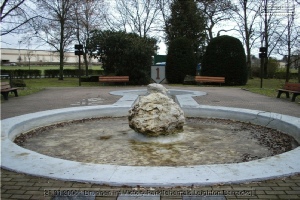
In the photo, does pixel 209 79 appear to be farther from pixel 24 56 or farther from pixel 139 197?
pixel 24 56

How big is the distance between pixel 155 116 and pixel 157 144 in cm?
61

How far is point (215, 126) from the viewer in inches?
314

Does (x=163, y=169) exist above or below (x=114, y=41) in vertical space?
below

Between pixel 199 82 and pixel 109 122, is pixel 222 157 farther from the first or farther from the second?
pixel 199 82

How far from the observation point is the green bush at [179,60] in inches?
1003

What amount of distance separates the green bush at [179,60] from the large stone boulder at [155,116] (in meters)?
19.2

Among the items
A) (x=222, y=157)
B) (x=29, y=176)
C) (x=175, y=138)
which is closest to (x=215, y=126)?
(x=175, y=138)

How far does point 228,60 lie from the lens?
23.7 meters

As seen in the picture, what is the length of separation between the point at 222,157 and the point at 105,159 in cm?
205

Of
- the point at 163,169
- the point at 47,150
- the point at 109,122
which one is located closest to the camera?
the point at 163,169

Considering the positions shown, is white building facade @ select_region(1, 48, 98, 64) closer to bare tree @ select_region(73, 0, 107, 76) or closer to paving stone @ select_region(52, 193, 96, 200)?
bare tree @ select_region(73, 0, 107, 76)

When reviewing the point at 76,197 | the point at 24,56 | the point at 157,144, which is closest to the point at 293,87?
the point at 157,144

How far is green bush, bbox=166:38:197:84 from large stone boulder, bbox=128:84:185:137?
1922 cm

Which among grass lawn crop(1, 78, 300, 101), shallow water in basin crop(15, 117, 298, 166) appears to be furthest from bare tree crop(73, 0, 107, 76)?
shallow water in basin crop(15, 117, 298, 166)
